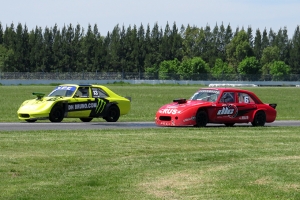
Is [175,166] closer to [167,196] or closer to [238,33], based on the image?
[167,196]

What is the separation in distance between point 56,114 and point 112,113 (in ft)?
8.02

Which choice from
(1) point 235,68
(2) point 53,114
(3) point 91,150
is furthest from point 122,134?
(1) point 235,68

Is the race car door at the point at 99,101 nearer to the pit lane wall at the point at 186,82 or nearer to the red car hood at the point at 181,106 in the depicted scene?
the red car hood at the point at 181,106

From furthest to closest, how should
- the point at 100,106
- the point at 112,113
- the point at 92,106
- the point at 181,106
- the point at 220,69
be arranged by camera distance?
1. the point at 220,69
2. the point at 112,113
3. the point at 100,106
4. the point at 92,106
5. the point at 181,106

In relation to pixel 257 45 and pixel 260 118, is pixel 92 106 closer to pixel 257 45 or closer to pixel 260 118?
pixel 260 118

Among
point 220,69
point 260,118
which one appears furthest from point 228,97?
point 220,69

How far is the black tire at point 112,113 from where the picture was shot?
29205 millimetres

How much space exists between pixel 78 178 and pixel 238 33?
171 metres

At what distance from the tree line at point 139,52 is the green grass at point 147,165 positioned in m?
142

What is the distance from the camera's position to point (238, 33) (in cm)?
18138

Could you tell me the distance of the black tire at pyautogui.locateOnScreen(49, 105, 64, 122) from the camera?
27.7 m

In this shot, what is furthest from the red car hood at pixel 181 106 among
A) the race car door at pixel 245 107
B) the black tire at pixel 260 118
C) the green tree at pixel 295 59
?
the green tree at pixel 295 59

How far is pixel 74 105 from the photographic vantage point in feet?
92.0

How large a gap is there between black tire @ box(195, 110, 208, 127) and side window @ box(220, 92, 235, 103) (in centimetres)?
109
